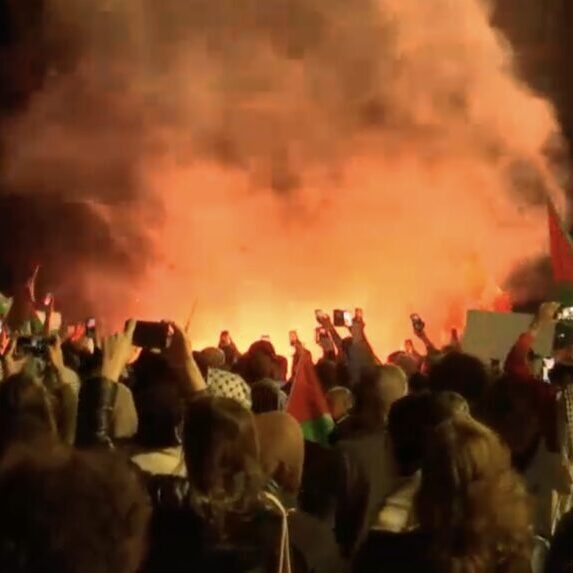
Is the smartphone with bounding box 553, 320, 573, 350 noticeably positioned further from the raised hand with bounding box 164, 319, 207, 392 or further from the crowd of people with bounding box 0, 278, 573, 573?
the raised hand with bounding box 164, 319, 207, 392

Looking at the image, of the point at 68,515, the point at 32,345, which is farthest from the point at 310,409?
the point at 68,515

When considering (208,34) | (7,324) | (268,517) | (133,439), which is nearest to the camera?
(268,517)

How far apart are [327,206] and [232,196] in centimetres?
109

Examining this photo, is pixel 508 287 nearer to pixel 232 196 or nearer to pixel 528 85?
pixel 528 85

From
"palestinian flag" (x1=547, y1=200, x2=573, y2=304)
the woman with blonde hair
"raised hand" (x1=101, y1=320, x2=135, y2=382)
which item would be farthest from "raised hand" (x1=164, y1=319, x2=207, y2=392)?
"palestinian flag" (x1=547, y1=200, x2=573, y2=304)

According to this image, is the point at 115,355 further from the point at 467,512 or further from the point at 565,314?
the point at 565,314

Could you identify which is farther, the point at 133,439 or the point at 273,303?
the point at 273,303

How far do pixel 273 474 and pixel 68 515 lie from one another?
112 centimetres

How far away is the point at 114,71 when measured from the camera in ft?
44.1

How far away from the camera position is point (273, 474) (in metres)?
2.39

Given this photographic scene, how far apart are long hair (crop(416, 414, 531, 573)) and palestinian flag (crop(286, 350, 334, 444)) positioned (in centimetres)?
179

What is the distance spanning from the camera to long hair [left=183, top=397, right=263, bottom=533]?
6.73 ft

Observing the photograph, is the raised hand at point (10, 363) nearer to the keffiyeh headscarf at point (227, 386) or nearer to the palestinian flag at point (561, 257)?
the keffiyeh headscarf at point (227, 386)

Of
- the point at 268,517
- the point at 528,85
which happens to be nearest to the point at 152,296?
the point at 528,85
